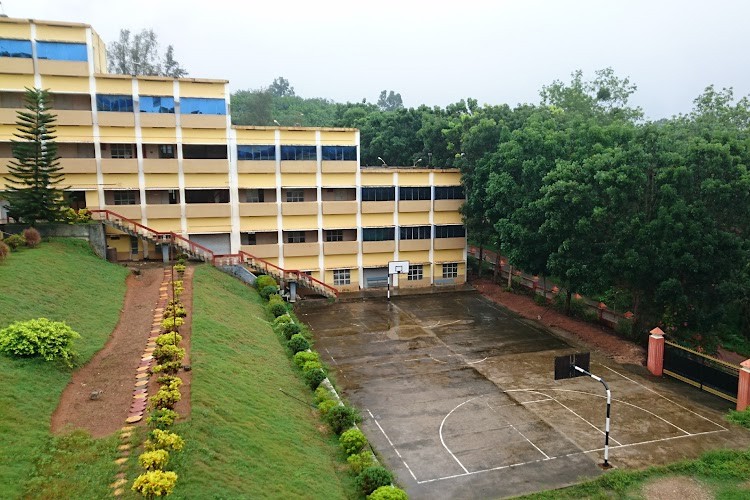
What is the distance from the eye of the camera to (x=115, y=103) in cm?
3775

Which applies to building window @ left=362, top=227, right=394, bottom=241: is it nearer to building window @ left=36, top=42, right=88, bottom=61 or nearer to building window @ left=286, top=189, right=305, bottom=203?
building window @ left=286, top=189, right=305, bottom=203

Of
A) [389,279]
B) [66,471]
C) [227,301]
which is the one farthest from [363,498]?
[389,279]

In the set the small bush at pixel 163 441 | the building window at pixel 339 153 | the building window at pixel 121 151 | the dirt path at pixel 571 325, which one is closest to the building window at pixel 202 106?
the building window at pixel 121 151

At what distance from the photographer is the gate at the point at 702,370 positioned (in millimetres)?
23922

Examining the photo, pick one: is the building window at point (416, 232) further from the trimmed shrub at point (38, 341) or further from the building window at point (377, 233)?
the trimmed shrub at point (38, 341)

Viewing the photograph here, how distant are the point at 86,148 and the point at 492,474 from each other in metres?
34.2

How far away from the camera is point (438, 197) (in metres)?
44.2

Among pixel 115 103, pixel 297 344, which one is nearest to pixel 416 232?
pixel 297 344

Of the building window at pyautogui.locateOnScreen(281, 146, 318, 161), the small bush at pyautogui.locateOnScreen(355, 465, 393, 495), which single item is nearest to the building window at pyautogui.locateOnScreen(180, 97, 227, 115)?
the building window at pyautogui.locateOnScreen(281, 146, 318, 161)

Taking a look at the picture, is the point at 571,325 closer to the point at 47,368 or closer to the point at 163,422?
the point at 163,422

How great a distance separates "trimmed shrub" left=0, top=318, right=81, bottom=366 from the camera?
57.2 feet

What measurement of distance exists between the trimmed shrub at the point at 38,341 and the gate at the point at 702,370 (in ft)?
83.2

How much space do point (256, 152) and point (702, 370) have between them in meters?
30.3

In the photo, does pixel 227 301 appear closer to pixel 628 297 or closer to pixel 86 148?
pixel 86 148
